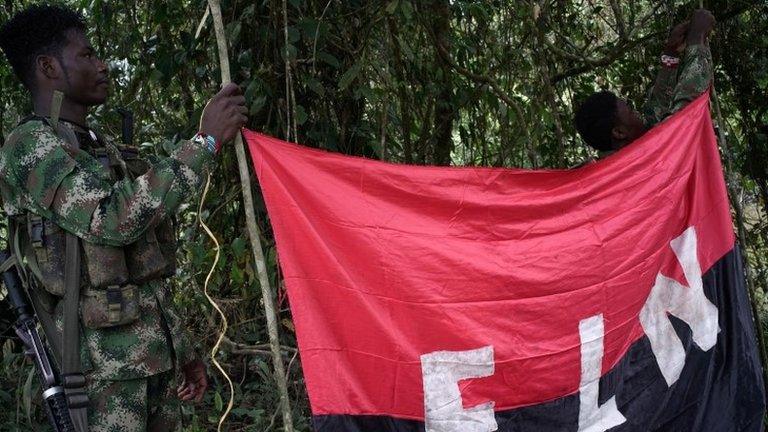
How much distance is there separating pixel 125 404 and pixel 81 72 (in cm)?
88

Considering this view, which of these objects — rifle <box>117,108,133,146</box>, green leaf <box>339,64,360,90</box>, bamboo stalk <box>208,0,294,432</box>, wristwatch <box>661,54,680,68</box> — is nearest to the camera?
bamboo stalk <box>208,0,294,432</box>

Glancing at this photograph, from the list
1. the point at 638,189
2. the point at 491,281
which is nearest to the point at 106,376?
the point at 491,281

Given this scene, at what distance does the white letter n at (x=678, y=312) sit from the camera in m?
3.02

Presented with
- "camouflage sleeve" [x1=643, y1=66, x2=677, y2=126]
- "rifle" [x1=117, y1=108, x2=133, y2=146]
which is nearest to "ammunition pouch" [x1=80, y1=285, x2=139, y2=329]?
"rifle" [x1=117, y1=108, x2=133, y2=146]

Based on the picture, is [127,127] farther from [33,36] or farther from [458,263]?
[458,263]

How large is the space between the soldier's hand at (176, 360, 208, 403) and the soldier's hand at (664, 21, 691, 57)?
89.0 inches

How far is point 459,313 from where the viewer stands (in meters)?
2.58

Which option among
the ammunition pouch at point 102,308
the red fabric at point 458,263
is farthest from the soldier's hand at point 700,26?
the ammunition pouch at point 102,308

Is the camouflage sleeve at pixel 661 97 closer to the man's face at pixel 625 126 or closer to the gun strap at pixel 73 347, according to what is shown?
the man's face at pixel 625 126

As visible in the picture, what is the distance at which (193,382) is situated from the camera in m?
2.70

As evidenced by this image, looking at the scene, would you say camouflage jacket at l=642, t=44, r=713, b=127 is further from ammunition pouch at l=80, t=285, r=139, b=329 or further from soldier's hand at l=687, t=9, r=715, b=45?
ammunition pouch at l=80, t=285, r=139, b=329

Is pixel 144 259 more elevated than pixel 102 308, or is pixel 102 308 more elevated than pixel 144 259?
pixel 144 259

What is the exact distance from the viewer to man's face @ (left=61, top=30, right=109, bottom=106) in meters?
2.40

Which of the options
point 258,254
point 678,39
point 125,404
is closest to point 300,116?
point 258,254
